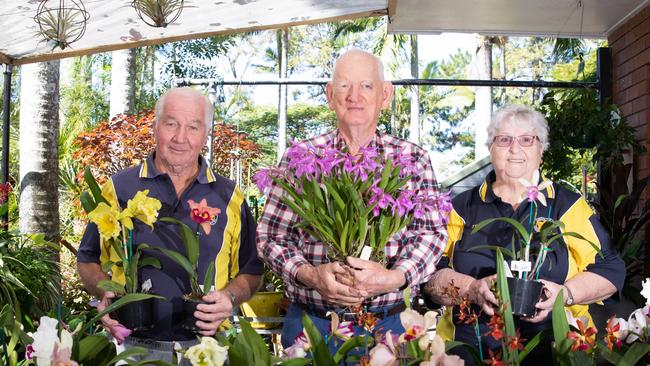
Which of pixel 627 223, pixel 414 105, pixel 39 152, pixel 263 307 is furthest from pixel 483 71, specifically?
pixel 263 307

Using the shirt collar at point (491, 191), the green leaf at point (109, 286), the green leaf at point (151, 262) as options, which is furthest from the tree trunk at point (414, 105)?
the green leaf at point (109, 286)

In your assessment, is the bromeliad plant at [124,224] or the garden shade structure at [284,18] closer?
the bromeliad plant at [124,224]

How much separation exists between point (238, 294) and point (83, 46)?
336cm

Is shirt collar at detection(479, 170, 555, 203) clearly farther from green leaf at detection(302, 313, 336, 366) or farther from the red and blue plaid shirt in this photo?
green leaf at detection(302, 313, 336, 366)

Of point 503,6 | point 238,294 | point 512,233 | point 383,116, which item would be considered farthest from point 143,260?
point 383,116

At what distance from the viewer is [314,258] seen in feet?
7.27

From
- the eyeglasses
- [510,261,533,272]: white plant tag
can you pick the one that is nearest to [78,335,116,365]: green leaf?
[510,261,533,272]: white plant tag

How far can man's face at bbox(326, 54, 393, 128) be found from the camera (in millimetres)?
2193

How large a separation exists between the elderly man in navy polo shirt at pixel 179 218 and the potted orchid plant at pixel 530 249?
75cm

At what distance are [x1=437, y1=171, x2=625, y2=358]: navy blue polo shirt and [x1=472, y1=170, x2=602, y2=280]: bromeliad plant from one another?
25 mm

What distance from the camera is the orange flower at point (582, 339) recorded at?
4.88 feet

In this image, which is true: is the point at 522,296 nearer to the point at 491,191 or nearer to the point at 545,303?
the point at 545,303

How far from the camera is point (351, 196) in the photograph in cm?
194

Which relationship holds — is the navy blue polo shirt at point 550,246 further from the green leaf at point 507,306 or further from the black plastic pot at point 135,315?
the black plastic pot at point 135,315
